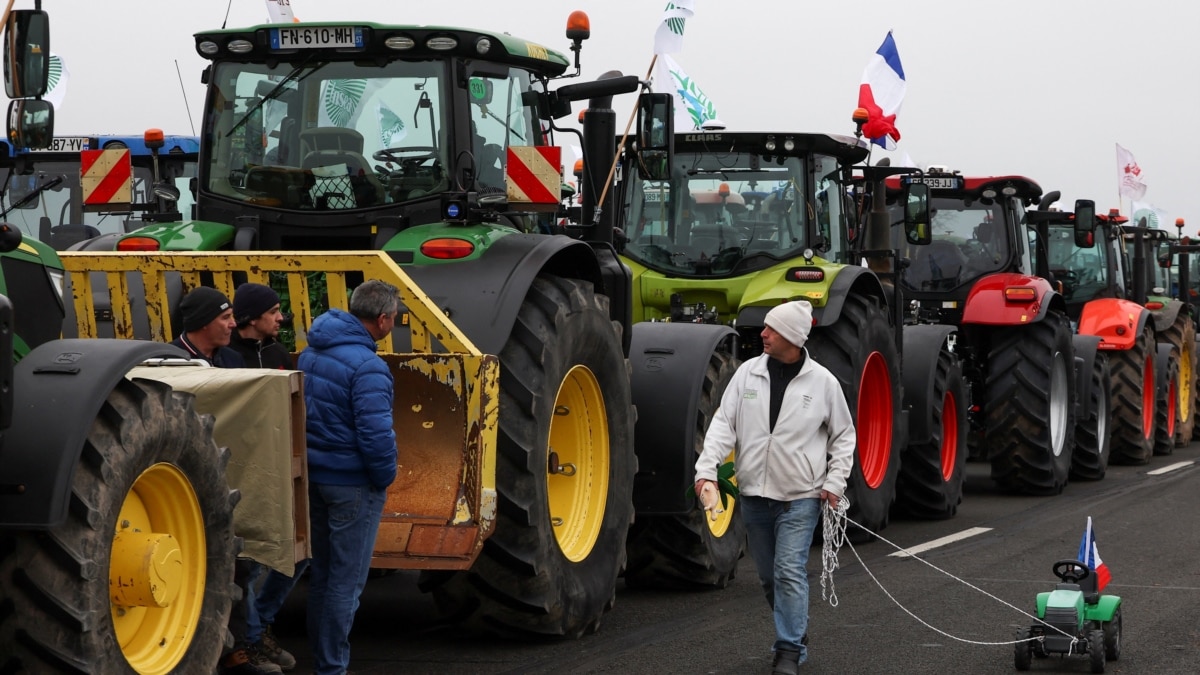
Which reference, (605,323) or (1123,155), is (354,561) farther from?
(1123,155)

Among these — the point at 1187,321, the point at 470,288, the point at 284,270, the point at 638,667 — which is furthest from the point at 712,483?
the point at 1187,321

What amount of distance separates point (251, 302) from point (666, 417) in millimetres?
2892

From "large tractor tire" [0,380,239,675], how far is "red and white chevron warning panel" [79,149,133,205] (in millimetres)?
3133

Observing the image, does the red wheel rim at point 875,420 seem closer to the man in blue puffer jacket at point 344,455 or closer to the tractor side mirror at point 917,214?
the tractor side mirror at point 917,214

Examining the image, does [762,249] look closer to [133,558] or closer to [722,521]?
[722,521]

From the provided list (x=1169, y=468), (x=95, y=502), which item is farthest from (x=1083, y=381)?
(x=95, y=502)

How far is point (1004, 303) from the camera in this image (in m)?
14.5

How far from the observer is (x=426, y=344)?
7.15m

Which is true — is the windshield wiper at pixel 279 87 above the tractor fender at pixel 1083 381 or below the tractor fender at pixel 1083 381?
above

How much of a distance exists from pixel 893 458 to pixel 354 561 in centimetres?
648

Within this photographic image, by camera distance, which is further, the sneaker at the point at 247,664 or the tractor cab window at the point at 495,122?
the tractor cab window at the point at 495,122

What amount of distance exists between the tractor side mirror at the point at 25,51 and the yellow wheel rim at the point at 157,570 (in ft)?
3.94

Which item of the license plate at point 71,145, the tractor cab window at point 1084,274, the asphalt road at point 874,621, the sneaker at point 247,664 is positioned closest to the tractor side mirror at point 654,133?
the asphalt road at point 874,621

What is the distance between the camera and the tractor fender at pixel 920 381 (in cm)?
1287
